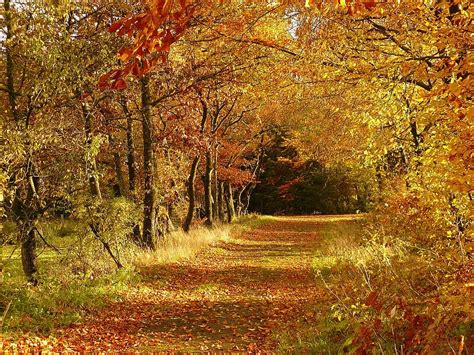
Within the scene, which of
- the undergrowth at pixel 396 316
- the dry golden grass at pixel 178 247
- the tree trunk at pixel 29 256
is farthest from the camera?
the dry golden grass at pixel 178 247

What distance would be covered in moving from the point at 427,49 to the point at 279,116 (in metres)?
19.4

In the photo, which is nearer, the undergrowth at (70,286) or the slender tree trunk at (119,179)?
the undergrowth at (70,286)

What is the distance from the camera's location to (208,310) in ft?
29.3

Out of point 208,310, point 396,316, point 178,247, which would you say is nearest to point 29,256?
point 208,310

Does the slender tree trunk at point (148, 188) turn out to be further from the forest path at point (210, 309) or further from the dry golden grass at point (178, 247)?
the forest path at point (210, 309)

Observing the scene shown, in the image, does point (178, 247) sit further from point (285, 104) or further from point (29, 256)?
point (285, 104)

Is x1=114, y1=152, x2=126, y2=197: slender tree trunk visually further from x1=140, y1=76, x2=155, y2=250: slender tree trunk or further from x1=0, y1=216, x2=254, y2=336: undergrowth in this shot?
x1=0, y1=216, x2=254, y2=336: undergrowth

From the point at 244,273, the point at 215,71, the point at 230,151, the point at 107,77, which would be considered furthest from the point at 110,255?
the point at 230,151

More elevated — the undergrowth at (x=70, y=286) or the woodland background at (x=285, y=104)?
the woodland background at (x=285, y=104)

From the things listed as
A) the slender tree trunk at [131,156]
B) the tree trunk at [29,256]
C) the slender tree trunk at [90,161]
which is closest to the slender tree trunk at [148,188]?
the slender tree trunk at [131,156]

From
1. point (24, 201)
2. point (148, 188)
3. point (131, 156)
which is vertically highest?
point (131, 156)

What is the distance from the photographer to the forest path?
705cm

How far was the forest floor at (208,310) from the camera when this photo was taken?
6.98m

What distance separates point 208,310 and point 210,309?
0.23 feet
